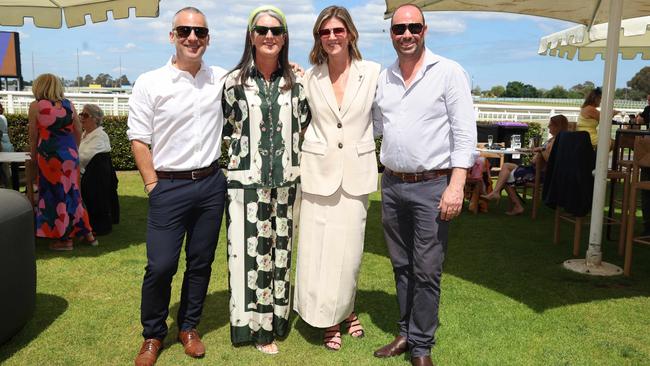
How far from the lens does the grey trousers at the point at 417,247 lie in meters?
3.05

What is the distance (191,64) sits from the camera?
10.1 ft

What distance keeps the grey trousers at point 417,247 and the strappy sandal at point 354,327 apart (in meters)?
0.42

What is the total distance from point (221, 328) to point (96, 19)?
4339mm

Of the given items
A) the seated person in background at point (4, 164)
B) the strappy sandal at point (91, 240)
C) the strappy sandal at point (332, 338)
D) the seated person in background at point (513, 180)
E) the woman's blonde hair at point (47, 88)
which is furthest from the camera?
the seated person in background at point (513, 180)

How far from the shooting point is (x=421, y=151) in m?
2.99

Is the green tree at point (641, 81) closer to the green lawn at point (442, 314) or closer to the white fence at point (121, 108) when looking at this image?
the white fence at point (121, 108)

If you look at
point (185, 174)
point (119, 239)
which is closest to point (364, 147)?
point (185, 174)

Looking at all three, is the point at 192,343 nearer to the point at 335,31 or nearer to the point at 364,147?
the point at 364,147

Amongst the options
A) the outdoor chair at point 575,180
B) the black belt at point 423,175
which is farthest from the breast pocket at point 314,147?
the outdoor chair at point 575,180

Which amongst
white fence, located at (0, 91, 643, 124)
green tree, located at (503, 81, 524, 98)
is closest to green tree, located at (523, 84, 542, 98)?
green tree, located at (503, 81, 524, 98)

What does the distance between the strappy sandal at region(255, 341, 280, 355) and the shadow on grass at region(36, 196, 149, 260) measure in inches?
114

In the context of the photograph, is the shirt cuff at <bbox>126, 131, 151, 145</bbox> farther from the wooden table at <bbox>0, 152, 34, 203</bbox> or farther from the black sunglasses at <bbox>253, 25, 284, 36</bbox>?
the wooden table at <bbox>0, 152, 34, 203</bbox>

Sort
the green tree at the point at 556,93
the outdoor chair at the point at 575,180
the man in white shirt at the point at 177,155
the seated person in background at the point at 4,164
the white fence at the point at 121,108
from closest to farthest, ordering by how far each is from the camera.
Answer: the man in white shirt at the point at 177,155, the outdoor chair at the point at 575,180, the seated person in background at the point at 4,164, the white fence at the point at 121,108, the green tree at the point at 556,93

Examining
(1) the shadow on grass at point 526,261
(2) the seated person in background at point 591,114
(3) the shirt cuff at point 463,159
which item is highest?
(2) the seated person in background at point 591,114
